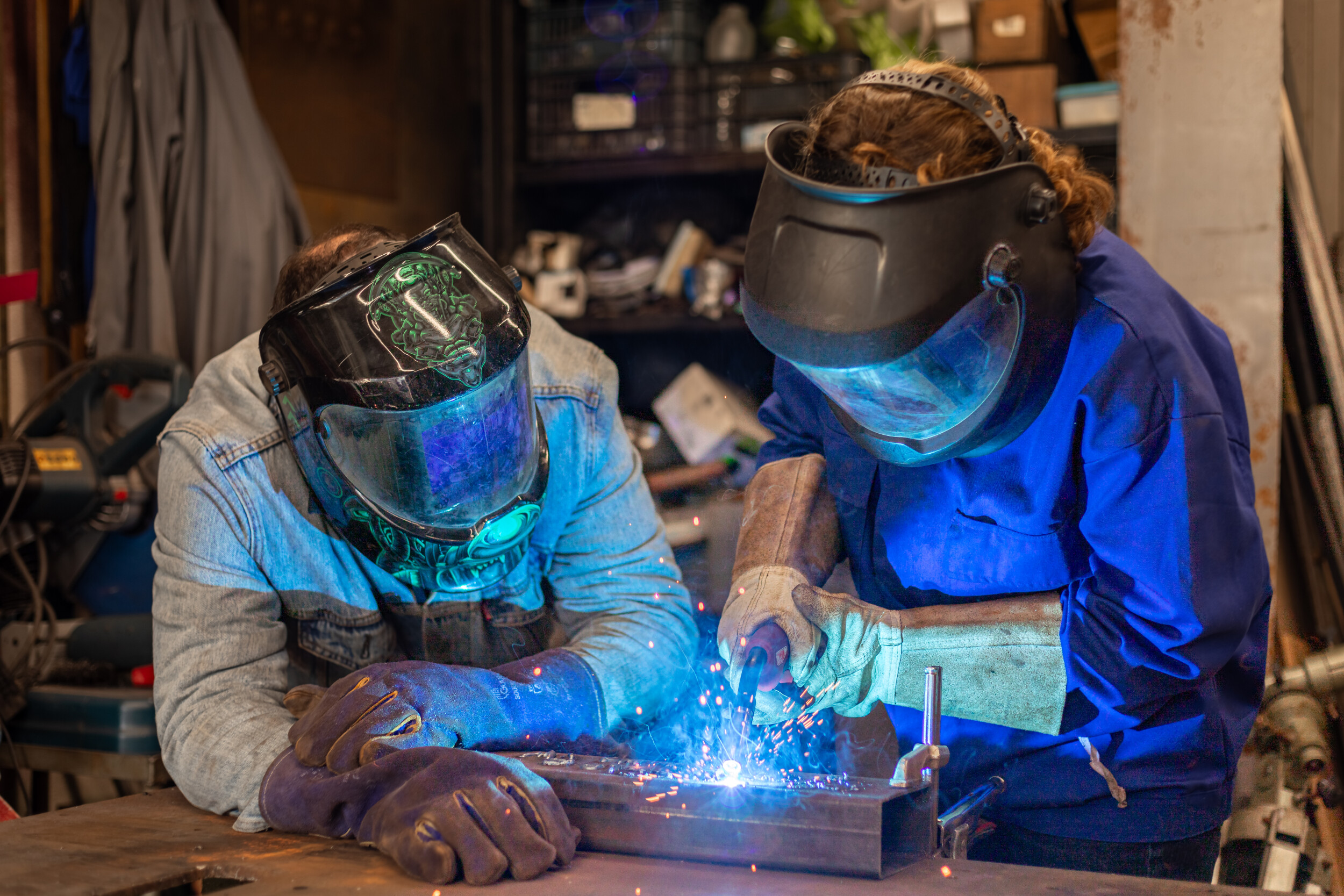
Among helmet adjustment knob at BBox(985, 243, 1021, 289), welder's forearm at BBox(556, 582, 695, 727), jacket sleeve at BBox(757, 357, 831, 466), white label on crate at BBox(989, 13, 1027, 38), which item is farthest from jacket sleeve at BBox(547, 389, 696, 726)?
white label on crate at BBox(989, 13, 1027, 38)

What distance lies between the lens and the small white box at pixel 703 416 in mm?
3656

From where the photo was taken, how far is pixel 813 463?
1.65 m

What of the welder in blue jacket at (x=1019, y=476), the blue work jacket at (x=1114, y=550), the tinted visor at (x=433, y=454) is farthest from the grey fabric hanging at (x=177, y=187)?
the welder in blue jacket at (x=1019, y=476)

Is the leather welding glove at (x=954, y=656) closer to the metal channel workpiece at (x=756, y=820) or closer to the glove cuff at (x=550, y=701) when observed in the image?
the metal channel workpiece at (x=756, y=820)

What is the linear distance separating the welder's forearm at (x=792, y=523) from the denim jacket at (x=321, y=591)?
0.29 meters

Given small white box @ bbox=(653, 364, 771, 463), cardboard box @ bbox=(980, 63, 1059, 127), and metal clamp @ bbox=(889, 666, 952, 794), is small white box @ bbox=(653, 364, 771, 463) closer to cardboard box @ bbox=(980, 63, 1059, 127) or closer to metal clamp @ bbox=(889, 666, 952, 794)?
cardboard box @ bbox=(980, 63, 1059, 127)

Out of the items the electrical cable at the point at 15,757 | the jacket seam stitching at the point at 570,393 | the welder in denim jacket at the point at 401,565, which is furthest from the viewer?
the electrical cable at the point at 15,757

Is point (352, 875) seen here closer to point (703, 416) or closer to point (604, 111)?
point (703, 416)

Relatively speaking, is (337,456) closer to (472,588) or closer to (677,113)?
(472,588)

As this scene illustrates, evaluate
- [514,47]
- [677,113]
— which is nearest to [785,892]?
[677,113]

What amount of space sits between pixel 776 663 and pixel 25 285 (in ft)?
5.86

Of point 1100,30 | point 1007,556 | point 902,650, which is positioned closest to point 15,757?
point 902,650

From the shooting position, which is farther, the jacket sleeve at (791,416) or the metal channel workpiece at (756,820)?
the jacket sleeve at (791,416)

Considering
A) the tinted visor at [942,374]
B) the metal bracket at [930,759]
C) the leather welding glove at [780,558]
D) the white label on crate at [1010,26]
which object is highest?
the white label on crate at [1010,26]
